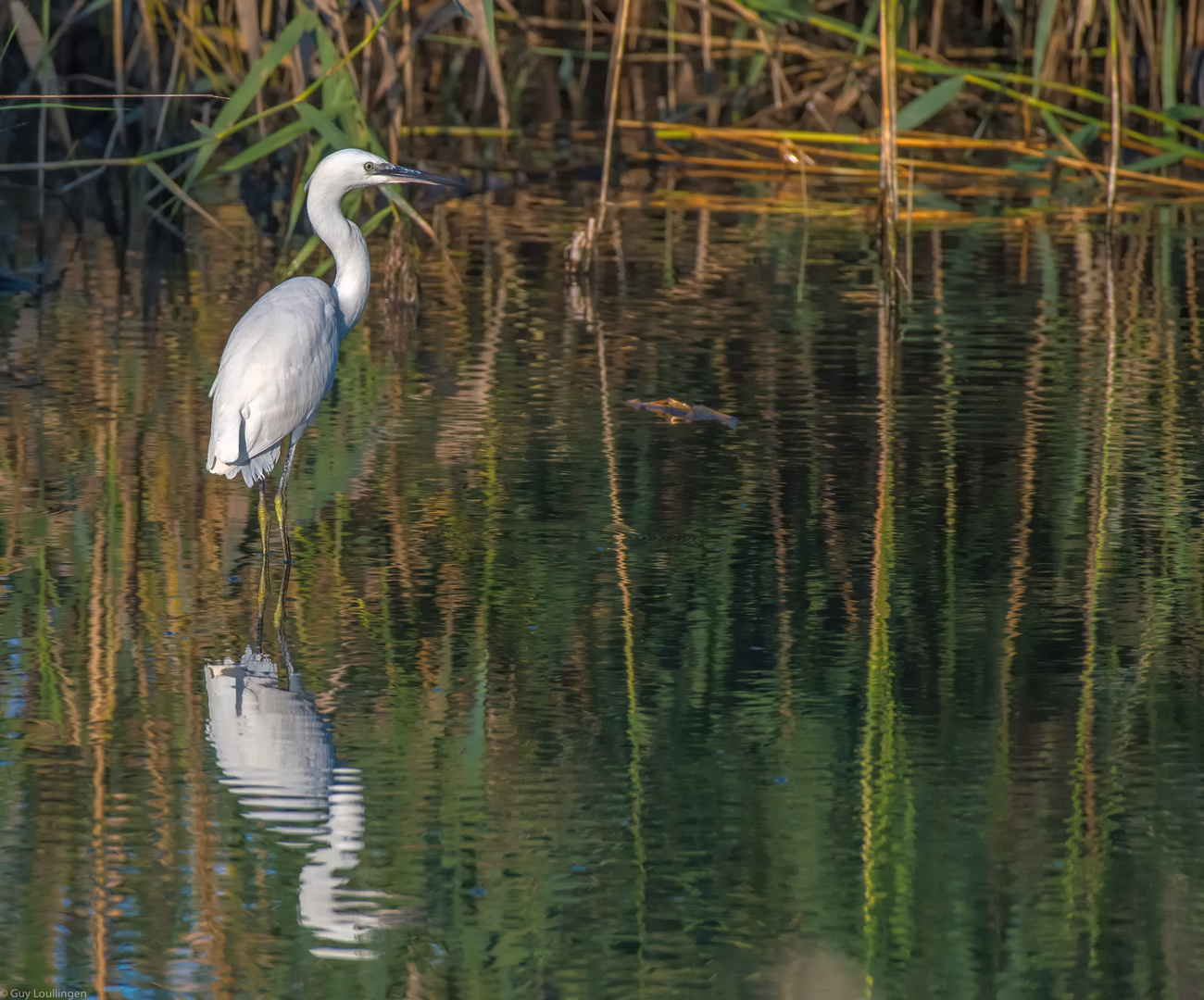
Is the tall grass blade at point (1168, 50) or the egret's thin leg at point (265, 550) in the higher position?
the tall grass blade at point (1168, 50)

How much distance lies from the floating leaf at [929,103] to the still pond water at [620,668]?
77.0 inches

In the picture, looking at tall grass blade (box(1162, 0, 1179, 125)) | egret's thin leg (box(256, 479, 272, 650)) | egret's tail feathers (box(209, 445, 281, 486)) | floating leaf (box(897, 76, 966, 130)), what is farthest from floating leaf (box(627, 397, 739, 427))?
tall grass blade (box(1162, 0, 1179, 125))

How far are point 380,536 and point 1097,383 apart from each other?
10.2ft

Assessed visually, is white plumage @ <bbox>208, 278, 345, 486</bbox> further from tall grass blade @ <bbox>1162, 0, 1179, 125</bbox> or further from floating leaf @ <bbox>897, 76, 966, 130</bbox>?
tall grass blade @ <bbox>1162, 0, 1179, 125</bbox>

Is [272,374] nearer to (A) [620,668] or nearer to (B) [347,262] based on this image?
(B) [347,262]

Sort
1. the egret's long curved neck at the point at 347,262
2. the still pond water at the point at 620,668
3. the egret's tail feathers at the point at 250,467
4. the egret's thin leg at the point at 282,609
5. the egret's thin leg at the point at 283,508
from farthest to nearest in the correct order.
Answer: the egret's long curved neck at the point at 347,262 < the egret's thin leg at the point at 283,508 < the egret's tail feathers at the point at 250,467 < the egret's thin leg at the point at 282,609 < the still pond water at the point at 620,668

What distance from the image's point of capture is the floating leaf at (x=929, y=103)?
10.4 metres

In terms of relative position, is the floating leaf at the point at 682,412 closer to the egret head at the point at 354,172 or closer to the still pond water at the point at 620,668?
the still pond water at the point at 620,668

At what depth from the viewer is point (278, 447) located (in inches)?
241

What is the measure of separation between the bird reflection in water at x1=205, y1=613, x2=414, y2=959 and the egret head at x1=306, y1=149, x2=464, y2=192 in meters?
2.24

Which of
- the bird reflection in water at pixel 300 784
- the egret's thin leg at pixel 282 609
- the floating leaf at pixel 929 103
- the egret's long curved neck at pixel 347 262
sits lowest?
the bird reflection in water at pixel 300 784

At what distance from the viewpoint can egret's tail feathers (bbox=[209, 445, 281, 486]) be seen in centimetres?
561

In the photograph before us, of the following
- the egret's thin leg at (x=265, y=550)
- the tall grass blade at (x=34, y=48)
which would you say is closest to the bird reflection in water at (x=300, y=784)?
the egret's thin leg at (x=265, y=550)

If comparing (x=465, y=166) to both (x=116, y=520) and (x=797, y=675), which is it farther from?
(x=797, y=675)
